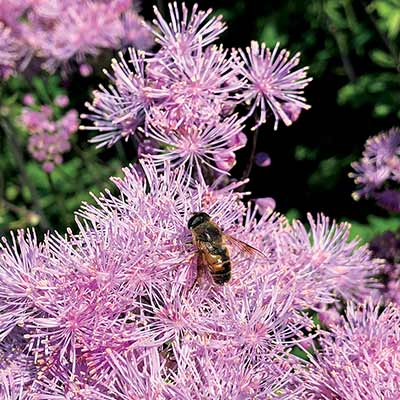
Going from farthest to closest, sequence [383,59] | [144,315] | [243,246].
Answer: [383,59], [243,246], [144,315]

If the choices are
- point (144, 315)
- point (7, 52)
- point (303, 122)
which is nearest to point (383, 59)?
point (303, 122)

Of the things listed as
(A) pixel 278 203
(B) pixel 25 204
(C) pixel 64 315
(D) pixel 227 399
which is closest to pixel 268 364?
(D) pixel 227 399

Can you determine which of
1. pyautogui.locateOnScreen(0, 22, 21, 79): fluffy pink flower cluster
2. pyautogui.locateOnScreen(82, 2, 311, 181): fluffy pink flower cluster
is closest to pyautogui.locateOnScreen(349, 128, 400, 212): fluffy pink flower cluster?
pyautogui.locateOnScreen(82, 2, 311, 181): fluffy pink flower cluster

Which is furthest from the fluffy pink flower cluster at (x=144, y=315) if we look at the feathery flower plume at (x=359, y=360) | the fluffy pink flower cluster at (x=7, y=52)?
the fluffy pink flower cluster at (x=7, y=52)

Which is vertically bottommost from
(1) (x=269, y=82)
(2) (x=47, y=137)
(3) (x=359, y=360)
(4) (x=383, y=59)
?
(2) (x=47, y=137)

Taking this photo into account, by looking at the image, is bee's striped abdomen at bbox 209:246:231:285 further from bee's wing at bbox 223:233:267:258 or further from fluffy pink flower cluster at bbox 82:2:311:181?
fluffy pink flower cluster at bbox 82:2:311:181

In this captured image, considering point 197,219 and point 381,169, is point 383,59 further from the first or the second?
point 197,219

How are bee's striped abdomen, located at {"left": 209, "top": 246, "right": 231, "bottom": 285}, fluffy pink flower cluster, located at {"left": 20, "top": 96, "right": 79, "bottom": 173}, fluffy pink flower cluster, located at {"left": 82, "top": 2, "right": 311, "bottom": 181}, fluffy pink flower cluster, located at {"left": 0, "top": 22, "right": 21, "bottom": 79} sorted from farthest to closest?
fluffy pink flower cluster, located at {"left": 20, "top": 96, "right": 79, "bottom": 173}
fluffy pink flower cluster, located at {"left": 0, "top": 22, "right": 21, "bottom": 79}
fluffy pink flower cluster, located at {"left": 82, "top": 2, "right": 311, "bottom": 181}
bee's striped abdomen, located at {"left": 209, "top": 246, "right": 231, "bottom": 285}
